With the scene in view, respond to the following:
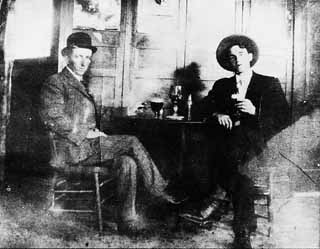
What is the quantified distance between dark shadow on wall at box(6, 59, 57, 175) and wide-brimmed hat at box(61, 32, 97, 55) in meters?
0.22

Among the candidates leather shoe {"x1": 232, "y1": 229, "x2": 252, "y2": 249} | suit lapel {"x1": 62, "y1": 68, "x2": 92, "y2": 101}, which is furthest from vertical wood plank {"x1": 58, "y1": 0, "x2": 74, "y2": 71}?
leather shoe {"x1": 232, "y1": 229, "x2": 252, "y2": 249}

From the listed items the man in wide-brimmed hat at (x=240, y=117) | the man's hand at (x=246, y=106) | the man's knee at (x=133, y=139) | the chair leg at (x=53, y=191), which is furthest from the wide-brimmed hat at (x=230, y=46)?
the chair leg at (x=53, y=191)

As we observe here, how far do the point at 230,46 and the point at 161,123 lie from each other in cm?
78

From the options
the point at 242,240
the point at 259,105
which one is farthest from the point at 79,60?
the point at 242,240

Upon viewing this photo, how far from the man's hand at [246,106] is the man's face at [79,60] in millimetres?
1146

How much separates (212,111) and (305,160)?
75cm

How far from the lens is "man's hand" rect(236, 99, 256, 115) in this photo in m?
2.28

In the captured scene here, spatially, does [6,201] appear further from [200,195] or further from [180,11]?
[180,11]

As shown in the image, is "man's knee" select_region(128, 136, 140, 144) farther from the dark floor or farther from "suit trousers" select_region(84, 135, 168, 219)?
the dark floor

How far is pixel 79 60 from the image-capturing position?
7.64 feet

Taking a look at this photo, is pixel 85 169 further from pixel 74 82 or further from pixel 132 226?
pixel 74 82

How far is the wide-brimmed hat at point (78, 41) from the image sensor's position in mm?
2314

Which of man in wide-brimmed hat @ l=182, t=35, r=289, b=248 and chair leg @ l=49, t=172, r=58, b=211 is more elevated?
man in wide-brimmed hat @ l=182, t=35, r=289, b=248

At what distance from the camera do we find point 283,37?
2.37 m
